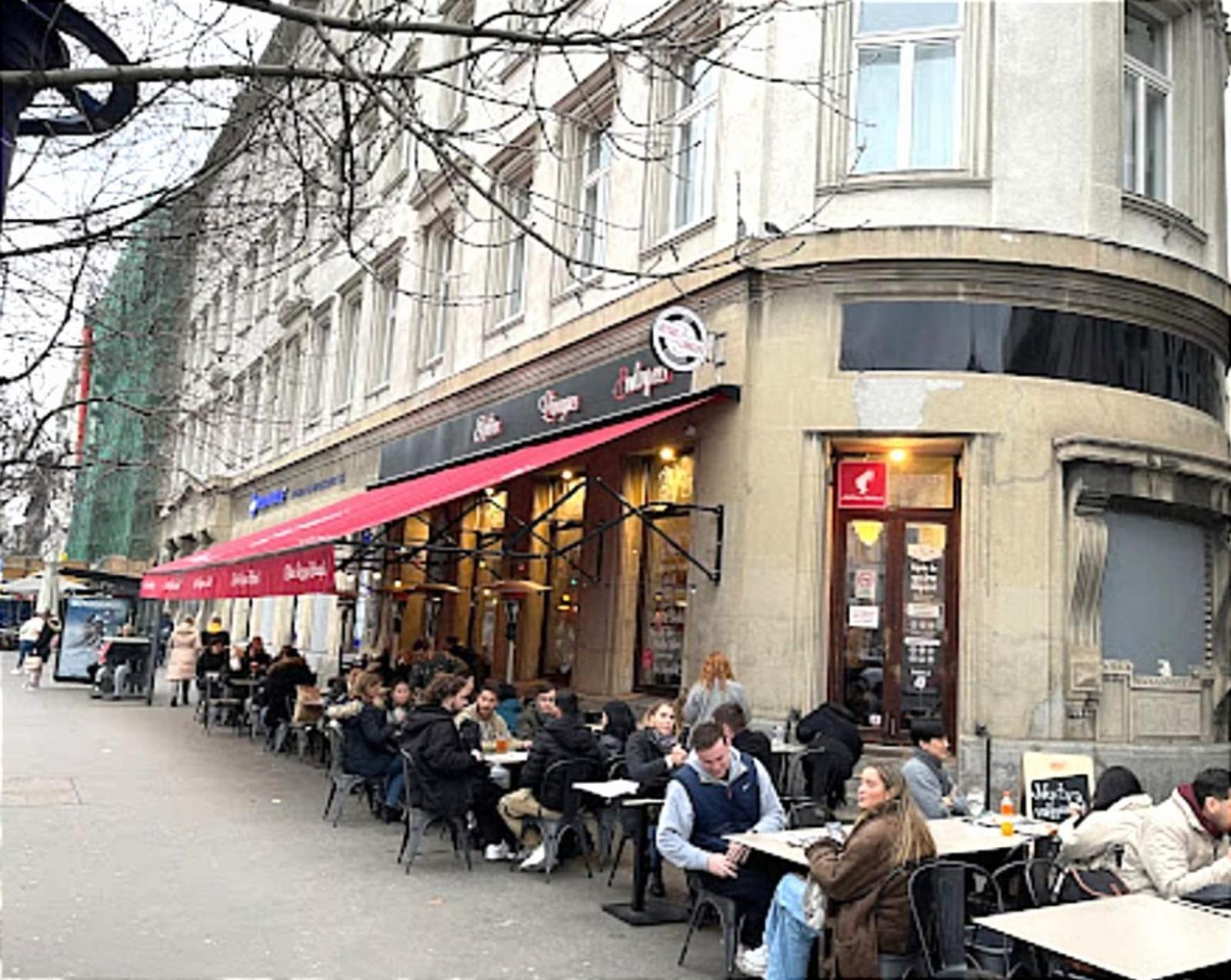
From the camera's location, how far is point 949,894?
5.17 meters

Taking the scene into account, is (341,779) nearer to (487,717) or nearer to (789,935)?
(487,717)

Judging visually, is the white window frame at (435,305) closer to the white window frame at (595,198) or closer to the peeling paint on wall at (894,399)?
the white window frame at (595,198)

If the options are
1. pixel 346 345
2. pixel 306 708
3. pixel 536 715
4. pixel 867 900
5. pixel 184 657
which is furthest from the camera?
pixel 346 345

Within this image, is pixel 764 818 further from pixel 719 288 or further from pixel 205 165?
pixel 719 288

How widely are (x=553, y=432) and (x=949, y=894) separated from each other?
10.4 meters

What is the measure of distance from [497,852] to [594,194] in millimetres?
10418

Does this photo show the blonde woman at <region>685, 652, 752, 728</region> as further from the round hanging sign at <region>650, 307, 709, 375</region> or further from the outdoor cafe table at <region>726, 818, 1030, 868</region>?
the outdoor cafe table at <region>726, 818, 1030, 868</region>

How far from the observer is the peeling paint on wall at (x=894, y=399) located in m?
11.4

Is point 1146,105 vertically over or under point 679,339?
over

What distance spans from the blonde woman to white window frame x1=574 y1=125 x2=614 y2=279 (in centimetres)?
643

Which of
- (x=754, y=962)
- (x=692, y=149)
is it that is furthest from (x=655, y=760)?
(x=692, y=149)

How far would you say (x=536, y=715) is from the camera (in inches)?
435

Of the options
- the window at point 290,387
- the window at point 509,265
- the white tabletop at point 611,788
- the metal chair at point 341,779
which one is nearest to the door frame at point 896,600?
the white tabletop at point 611,788

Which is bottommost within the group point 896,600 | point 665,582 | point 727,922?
point 727,922
